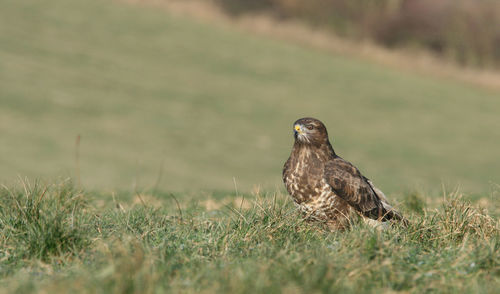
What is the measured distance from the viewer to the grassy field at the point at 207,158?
4.27 m

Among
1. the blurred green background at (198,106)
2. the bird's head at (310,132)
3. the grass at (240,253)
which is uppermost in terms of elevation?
the bird's head at (310,132)

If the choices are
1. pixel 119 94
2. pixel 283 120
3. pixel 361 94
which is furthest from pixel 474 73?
pixel 119 94

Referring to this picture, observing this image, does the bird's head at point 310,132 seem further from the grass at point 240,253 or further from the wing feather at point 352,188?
the grass at point 240,253

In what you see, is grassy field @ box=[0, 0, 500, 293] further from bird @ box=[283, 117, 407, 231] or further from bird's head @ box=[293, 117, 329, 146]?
bird's head @ box=[293, 117, 329, 146]

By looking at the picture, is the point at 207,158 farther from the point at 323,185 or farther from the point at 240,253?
the point at 240,253

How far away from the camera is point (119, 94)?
23.5 meters

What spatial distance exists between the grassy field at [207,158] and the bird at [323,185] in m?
0.23

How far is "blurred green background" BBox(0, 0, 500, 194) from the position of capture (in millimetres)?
17094

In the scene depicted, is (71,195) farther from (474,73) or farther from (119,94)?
(474,73)

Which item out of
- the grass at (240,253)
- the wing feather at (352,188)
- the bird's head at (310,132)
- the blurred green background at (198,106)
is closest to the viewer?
the grass at (240,253)

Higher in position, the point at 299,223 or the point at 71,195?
the point at 299,223

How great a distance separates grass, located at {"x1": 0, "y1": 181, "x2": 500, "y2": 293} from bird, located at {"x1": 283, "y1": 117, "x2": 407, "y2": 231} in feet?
0.66

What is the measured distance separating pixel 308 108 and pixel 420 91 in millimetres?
8347

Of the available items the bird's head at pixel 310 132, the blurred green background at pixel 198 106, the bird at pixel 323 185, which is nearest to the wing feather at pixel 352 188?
the bird at pixel 323 185
